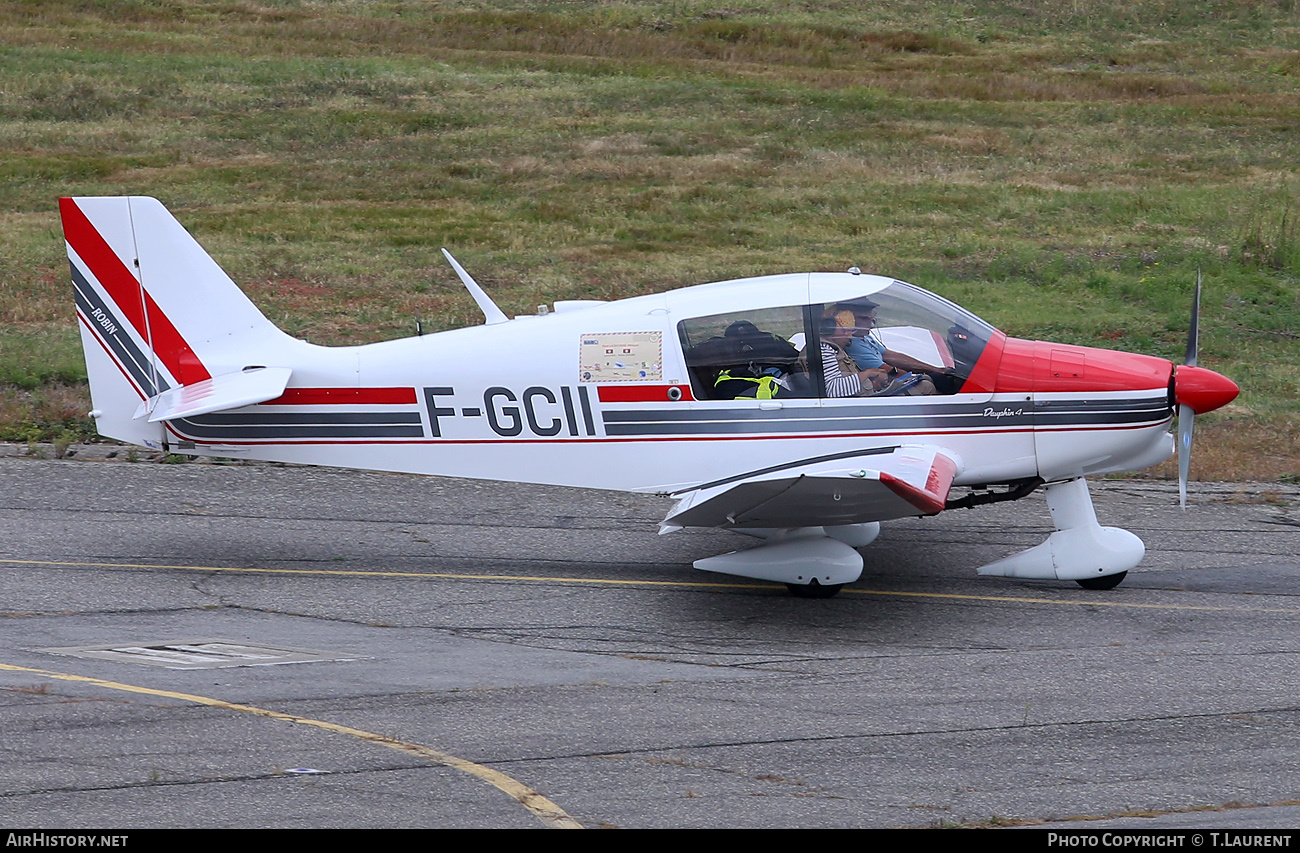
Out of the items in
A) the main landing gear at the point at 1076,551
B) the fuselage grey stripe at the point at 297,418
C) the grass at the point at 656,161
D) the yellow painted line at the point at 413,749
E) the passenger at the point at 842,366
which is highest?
the grass at the point at 656,161

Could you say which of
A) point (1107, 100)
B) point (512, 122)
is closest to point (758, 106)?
point (512, 122)

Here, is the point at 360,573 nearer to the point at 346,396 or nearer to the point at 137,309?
the point at 346,396

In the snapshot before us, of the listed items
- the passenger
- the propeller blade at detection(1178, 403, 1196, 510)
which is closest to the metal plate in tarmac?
the propeller blade at detection(1178, 403, 1196, 510)

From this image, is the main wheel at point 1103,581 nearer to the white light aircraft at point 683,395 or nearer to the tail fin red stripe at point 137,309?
the white light aircraft at point 683,395

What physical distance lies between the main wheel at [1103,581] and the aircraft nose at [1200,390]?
4.34ft

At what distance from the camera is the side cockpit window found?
9.34 metres

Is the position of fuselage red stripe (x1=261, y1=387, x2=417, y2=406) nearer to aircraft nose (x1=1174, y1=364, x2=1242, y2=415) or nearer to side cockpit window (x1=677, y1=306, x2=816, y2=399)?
side cockpit window (x1=677, y1=306, x2=816, y2=399)

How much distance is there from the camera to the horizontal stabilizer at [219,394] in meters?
9.54

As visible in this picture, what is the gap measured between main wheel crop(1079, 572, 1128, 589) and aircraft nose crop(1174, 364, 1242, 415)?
52.1 inches

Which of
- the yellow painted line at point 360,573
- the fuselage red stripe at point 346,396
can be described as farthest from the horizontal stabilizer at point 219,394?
the yellow painted line at point 360,573

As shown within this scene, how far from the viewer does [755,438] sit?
30.8ft

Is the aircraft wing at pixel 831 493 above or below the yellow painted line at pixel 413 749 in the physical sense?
above
